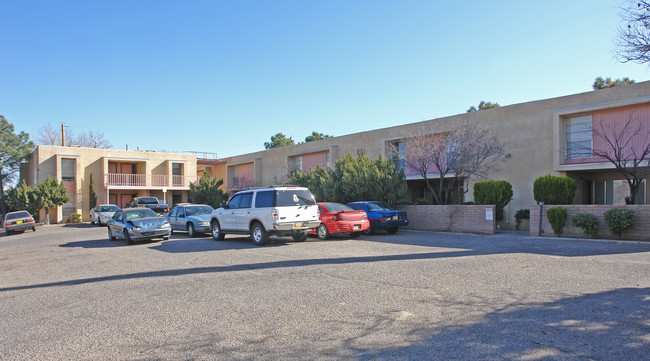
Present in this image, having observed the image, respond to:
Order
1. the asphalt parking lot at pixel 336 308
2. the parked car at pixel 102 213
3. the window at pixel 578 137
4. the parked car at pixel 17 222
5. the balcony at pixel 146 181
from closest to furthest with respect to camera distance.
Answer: the asphalt parking lot at pixel 336 308 → the window at pixel 578 137 → the parked car at pixel 17 222 → the parked car at pixel 102 213 → the balcony at pixel 146 181

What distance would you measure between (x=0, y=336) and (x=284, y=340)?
3.74m

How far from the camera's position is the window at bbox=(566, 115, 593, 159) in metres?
Answer: 20.9

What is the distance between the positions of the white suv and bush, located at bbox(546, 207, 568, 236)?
29.5 ft

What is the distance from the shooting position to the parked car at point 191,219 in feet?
62.5

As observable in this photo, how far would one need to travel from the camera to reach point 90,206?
39.2 m

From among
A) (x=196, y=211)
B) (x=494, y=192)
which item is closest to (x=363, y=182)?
(x=494, y=192)

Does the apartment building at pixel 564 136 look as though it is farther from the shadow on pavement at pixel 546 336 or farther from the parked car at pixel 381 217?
the shadow on pavement at pixel 546 336

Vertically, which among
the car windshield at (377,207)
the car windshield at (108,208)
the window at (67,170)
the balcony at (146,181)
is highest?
the window at (67,170)

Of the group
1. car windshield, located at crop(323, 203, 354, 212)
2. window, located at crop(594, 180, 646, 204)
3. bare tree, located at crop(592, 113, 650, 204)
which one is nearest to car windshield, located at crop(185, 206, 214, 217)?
car windshield, located at crop(323, 203, 354, 212)

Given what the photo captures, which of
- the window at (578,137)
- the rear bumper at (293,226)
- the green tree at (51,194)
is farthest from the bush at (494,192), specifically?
the green tree at (51,194)

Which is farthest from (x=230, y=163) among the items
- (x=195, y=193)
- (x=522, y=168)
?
(x=522, y=168)

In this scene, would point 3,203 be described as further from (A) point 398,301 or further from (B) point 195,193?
(A) point 398,301

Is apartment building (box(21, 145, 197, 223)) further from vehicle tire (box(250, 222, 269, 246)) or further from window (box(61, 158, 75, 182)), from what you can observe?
vehicle tire (box(250, 222, 269, 246))

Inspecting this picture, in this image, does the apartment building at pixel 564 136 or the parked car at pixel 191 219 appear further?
the apartment building at pixel 564 136
